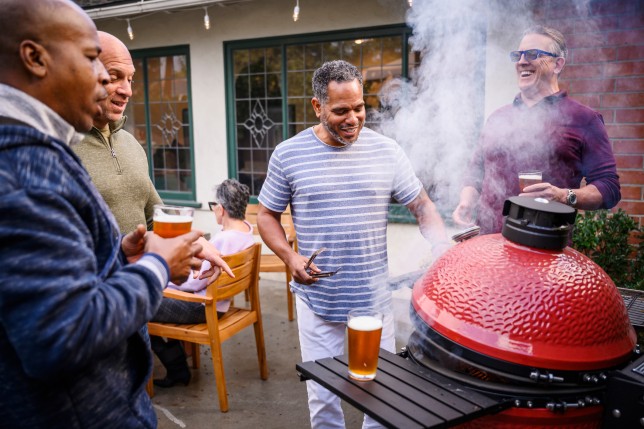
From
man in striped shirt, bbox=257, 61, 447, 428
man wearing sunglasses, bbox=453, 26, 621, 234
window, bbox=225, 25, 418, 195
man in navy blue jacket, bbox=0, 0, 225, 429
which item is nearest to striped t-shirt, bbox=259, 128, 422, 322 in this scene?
man in striped shirt, bbox=257, 61, 447, 428

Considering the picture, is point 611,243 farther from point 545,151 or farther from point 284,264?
point 284,264

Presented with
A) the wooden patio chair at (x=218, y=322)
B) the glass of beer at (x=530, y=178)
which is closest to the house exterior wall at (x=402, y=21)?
the wooden patio chair at (x=218, y=322)

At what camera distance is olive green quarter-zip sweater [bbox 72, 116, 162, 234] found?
109 inches

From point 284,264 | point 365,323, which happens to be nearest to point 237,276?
point 284,264

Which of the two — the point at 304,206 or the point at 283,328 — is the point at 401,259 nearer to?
the point at 283,328

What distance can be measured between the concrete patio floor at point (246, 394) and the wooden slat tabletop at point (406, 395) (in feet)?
7.35

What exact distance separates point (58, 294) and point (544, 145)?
261 cm

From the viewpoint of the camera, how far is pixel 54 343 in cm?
104

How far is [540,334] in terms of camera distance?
1435 millimetres

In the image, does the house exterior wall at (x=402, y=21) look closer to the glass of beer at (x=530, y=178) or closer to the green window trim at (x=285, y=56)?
the green window trim at (x=285, y=56)

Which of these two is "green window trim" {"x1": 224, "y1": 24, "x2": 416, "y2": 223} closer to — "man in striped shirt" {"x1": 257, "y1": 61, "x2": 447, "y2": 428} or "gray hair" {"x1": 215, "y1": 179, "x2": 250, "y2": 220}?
"gray hair" {"x1": 215, "y1": 179, "x2": 250, "y2": 220}

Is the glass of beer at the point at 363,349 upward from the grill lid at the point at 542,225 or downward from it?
downward

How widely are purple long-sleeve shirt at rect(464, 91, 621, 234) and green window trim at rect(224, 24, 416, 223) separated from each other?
2.99 metres

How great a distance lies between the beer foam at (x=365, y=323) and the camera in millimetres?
1702
